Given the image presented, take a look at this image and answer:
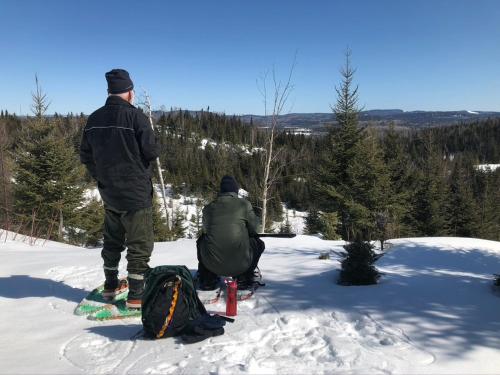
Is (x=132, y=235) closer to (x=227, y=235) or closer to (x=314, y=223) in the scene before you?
(x=227, y=235)

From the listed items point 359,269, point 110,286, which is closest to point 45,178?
point 110,286

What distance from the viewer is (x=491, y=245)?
8.25 m

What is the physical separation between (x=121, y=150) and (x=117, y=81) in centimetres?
64

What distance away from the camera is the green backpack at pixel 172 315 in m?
2.80

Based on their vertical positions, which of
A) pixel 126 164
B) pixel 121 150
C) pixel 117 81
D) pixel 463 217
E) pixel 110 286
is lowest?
pixel 463 217

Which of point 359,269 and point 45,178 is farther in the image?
point 45,178

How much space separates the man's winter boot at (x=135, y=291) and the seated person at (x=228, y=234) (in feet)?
2.27

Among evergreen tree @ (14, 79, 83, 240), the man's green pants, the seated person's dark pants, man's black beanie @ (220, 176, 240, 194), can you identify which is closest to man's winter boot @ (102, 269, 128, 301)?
the man's green pants

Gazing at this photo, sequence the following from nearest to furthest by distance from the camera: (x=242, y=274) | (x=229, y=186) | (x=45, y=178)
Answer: (x=229, y=186)
(x=242, y=274)
(x=45, y=178)

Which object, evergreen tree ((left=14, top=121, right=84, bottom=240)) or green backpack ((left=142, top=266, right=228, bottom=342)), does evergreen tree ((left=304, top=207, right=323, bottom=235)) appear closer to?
evergreen tree ((left=14, top=121, right=84, bottom=240))

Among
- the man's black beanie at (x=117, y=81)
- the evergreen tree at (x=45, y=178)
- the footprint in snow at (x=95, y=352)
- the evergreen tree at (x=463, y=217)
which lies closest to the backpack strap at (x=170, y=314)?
the footprint in snow at (x=95, y=352)

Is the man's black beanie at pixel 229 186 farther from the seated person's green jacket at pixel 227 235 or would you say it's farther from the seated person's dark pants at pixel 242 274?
the seated person's dark pants at pixel 242 274

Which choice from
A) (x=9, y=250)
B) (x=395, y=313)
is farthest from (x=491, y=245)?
(x=9, y=250)

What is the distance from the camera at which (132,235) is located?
342 cm
